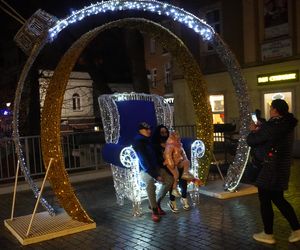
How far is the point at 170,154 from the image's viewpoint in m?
6.27

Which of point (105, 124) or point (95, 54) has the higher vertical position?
point (95, 54)

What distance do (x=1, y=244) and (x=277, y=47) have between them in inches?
427

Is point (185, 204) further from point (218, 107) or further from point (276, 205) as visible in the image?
point (218, 107)

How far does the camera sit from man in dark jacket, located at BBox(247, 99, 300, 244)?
464 centimetres

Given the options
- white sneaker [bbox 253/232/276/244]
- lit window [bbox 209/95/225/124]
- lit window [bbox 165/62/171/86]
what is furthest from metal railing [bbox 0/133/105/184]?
lit window [bbox 165/62/171/86]

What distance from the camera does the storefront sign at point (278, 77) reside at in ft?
43.3

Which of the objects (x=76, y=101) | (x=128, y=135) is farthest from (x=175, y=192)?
(x=76, y=101)

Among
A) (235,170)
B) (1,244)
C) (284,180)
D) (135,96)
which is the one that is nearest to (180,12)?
(135,96)

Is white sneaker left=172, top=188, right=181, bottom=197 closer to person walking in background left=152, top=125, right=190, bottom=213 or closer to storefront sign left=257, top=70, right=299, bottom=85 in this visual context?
person walking in background left=152, top=125, right=190, bottom=213

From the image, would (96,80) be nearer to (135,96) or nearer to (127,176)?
(135,96)

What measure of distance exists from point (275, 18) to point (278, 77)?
1820mm

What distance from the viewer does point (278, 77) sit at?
13.7 meters

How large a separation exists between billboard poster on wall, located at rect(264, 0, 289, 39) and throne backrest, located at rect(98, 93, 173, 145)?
24.3 ft

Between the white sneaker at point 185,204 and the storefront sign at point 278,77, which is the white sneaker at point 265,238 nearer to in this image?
the white sneaker at point 185,204
